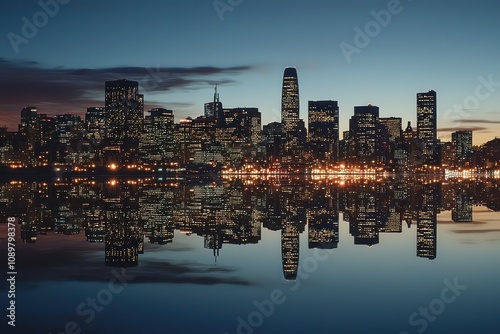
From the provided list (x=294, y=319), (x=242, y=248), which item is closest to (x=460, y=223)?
(x=242, y=248)

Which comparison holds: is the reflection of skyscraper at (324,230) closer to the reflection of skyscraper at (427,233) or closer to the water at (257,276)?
the water at (257,276)

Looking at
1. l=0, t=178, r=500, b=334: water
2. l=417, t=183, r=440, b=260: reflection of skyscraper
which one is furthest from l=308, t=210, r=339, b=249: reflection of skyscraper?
l=417, t=183, r=440, b=260: reflection of skyscraper

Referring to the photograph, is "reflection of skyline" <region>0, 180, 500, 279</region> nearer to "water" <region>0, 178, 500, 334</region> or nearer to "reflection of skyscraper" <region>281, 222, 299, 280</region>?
"reflection of skyscraper" <region>281, 222, 299, 280</region>

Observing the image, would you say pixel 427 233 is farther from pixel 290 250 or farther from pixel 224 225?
pixel 224 225

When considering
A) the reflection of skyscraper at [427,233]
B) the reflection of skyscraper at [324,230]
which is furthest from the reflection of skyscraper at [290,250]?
the reflection of skyscraper at [427,233]

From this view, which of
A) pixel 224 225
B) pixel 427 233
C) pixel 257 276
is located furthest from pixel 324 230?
pixel 257 276
